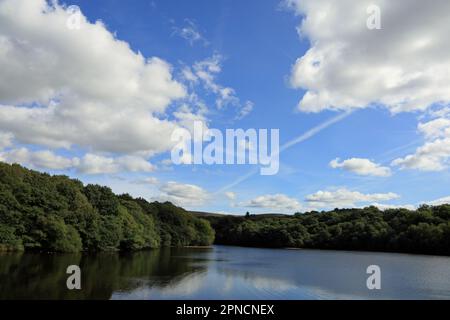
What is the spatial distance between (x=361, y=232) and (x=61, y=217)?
3694 inches

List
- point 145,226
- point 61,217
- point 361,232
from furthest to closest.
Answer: point 361,232 → point 145,226 → point 61,217

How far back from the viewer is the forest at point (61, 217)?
70.0 meters

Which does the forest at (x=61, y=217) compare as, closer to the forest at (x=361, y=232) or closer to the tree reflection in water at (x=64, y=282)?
the tree reflection in water at (x=64, y=282)

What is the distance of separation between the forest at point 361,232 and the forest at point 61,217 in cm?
6160

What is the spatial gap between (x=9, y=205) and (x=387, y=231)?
101 meters

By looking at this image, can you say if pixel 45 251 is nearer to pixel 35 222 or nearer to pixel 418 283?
pixel 35 222

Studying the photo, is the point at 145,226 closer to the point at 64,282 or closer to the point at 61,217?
the point at 61,217

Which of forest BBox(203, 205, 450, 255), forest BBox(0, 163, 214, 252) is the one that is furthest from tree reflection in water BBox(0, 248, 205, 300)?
forest BBox(203, 205, 450, 255)

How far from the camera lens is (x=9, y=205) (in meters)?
68.9

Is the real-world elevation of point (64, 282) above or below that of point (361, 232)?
below

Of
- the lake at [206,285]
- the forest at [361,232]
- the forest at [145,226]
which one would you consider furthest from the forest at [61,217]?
the forest at [361,232]

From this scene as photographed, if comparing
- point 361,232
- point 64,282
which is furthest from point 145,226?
point 64,282

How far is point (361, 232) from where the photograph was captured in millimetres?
135750
